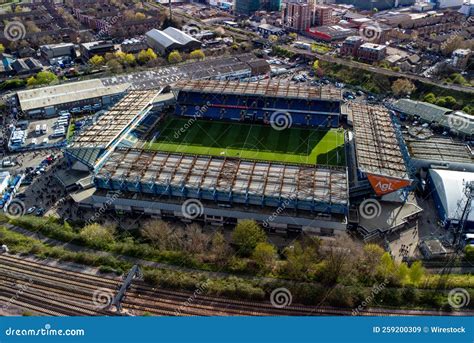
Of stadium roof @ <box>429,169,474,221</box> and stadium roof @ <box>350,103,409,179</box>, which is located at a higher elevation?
stadium roof @ <box>350,103,409,179</box>

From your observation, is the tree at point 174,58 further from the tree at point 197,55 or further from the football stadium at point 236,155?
the football stadium at point 236,155

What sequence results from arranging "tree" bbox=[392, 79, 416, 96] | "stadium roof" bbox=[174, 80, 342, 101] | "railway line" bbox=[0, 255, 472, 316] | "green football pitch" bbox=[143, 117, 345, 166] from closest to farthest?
"railway line" bbox=[0, 255, 472, 316] < "green football pitch" bbox=[143, 117, 345, 166] < "stadium roof" bbox=[174, 80, 342, 101] < "tree" bbox=[392, 79, 416, 96]

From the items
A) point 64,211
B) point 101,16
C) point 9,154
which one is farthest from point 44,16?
point 64,211
